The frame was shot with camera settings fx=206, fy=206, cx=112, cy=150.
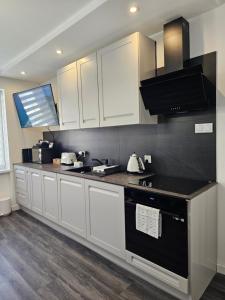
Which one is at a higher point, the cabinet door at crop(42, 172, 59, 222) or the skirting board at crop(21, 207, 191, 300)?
the cabinet door at crop(42, 172, 59, 222)

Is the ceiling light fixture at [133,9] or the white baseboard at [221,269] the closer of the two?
the ceiling light fixture at [133,9]

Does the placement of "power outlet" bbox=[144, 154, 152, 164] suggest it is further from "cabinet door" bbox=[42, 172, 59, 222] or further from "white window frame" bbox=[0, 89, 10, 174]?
"white window frame" bbox=[0, 89, 10, 174]

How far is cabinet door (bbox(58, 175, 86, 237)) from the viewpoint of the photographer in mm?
2314

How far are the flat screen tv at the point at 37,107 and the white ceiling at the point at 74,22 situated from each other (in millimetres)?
506

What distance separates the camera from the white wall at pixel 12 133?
3.54 metres

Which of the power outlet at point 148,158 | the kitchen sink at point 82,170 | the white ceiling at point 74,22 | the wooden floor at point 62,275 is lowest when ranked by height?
the wooden floor at point 62,275

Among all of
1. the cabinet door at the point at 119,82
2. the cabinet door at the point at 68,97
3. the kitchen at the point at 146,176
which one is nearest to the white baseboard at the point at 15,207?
the kitchen at the point at 146,176

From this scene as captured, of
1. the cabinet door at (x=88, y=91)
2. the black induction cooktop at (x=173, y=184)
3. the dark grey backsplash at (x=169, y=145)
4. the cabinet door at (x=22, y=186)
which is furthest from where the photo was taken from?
the cabinet door at (x=22, y=186)

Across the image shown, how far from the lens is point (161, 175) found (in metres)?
2.17

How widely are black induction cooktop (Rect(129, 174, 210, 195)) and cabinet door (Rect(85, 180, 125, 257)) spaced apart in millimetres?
248

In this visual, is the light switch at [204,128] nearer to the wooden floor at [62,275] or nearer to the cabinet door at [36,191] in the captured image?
the wooden floor at [62,275]

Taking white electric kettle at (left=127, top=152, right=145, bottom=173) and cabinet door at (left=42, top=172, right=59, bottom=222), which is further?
cabinet door at (left=42, top=172, right=59, bottom=222)

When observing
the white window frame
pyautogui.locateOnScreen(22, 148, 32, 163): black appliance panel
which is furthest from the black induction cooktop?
the white window frame

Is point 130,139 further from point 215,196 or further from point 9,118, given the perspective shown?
point 9,118
